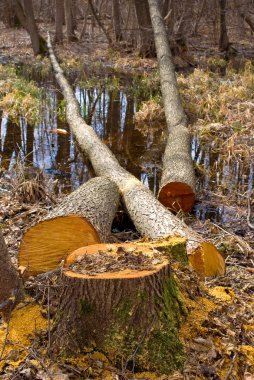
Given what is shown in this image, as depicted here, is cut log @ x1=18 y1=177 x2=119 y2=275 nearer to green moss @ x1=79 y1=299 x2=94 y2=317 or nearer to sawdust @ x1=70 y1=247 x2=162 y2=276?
sawdust @ x1=70 y1=247 x2=162 y2=276

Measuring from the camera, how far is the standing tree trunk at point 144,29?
19.9 meters

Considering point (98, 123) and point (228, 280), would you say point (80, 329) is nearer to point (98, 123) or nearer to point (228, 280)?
point (228, 280)

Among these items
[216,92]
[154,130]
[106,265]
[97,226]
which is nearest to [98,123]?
[154,130]

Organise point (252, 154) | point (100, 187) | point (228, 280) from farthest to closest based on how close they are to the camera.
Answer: point (252, 154) < point (100, 187) < point (228, 280)

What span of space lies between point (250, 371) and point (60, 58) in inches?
764

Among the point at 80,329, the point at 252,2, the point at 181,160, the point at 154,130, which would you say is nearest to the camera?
the point at 80,329

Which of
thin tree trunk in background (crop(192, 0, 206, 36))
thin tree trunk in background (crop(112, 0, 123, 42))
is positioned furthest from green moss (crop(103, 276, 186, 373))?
thin tree trunk in background (crop(192, 0, 206, 36))

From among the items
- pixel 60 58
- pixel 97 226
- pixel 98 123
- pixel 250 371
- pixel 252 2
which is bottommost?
pixel 250 371

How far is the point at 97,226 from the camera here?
4.48m

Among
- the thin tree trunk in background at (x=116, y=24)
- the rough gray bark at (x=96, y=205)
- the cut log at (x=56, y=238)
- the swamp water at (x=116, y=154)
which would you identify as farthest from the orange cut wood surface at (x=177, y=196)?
the thin tree trunk in background at (x=116, y=24)

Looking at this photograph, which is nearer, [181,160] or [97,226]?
[97,226]

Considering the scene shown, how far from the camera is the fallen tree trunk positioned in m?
6.57

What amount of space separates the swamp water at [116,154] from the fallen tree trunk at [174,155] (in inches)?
12.8

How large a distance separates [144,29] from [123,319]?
17879 mm
